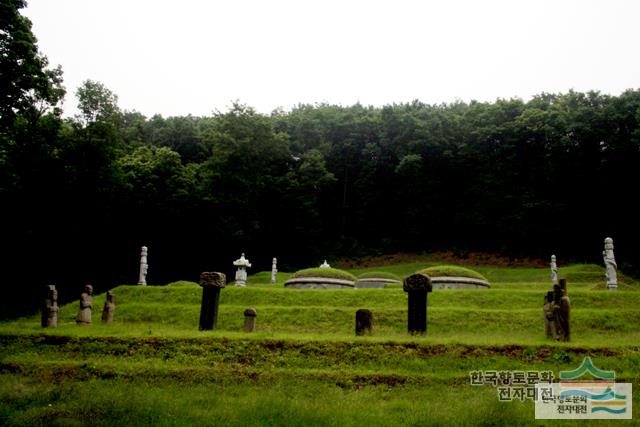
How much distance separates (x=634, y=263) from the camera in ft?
145

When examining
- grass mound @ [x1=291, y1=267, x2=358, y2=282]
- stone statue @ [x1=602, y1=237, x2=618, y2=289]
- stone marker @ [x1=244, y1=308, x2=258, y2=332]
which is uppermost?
stone statue @ [x1=602, y1=237, x2=618, y2=289]

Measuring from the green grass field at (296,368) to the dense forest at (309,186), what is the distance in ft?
71.6

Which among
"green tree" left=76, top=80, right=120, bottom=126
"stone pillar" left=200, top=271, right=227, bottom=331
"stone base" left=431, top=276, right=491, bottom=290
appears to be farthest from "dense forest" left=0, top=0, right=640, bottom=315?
"stone base" left=431, top=276, right=491, bottom=290

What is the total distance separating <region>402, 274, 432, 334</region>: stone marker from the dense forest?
24752 millimetres

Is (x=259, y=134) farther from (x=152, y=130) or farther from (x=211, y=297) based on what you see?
(x=211, y=297)

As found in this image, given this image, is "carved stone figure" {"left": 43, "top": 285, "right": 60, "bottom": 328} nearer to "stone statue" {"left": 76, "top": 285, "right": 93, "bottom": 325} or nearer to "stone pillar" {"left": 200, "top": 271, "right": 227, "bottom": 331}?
"stone statue" {"left": 76, "top": 285, "right": 93, "bottom": 325}

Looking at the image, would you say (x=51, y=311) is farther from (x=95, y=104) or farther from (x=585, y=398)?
(x=95, y=104)

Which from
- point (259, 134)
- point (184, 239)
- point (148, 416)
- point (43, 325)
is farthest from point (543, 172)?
point (148, 416)

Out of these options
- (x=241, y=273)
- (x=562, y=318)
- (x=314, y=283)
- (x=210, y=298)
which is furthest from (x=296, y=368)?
(x=241, y=273)

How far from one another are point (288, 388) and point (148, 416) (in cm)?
288

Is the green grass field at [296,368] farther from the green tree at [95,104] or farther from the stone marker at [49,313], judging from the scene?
the green tree at [95,104]

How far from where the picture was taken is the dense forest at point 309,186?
39.5 metres

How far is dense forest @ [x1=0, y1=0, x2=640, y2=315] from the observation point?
39.5 metres

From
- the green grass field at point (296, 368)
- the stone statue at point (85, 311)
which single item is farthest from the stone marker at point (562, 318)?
the stone statue at point (85, 311)
